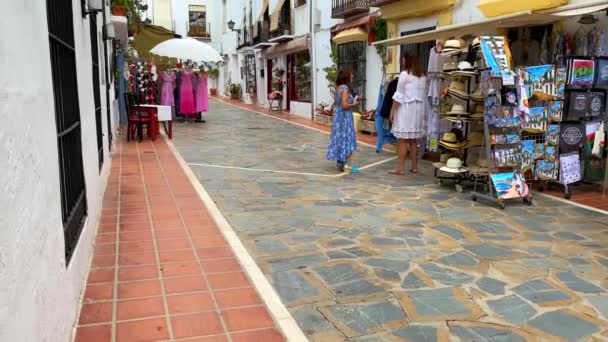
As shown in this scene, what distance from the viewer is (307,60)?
1883cm

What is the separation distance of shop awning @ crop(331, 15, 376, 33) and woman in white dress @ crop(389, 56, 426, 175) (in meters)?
5.82

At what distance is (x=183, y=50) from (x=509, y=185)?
9.45 meters

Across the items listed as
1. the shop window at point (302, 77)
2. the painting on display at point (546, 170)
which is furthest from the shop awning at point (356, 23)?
the painting on display at point (546, 170)

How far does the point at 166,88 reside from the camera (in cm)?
1488

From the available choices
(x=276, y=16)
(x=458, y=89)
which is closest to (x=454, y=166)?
(x=458, y=89)

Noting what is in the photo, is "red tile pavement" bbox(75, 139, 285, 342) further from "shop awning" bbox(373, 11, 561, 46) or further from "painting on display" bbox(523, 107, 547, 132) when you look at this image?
"shop awning" bbox(373, 11, 561, 46)

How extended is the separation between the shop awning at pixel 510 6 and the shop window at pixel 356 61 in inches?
201

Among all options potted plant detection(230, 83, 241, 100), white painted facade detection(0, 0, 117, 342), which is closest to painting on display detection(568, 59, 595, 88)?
white painted facade detection(0, 0, 117, 342)

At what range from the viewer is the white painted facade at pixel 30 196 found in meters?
1.76

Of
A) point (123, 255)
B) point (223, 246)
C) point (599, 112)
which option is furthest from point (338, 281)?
point (599, 112)

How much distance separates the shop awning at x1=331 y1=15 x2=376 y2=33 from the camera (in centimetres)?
Result: 1298

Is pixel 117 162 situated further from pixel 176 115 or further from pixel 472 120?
pixel 176 115

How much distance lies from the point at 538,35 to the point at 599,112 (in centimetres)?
161

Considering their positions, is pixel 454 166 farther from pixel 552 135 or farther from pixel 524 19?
pixel 524 19
